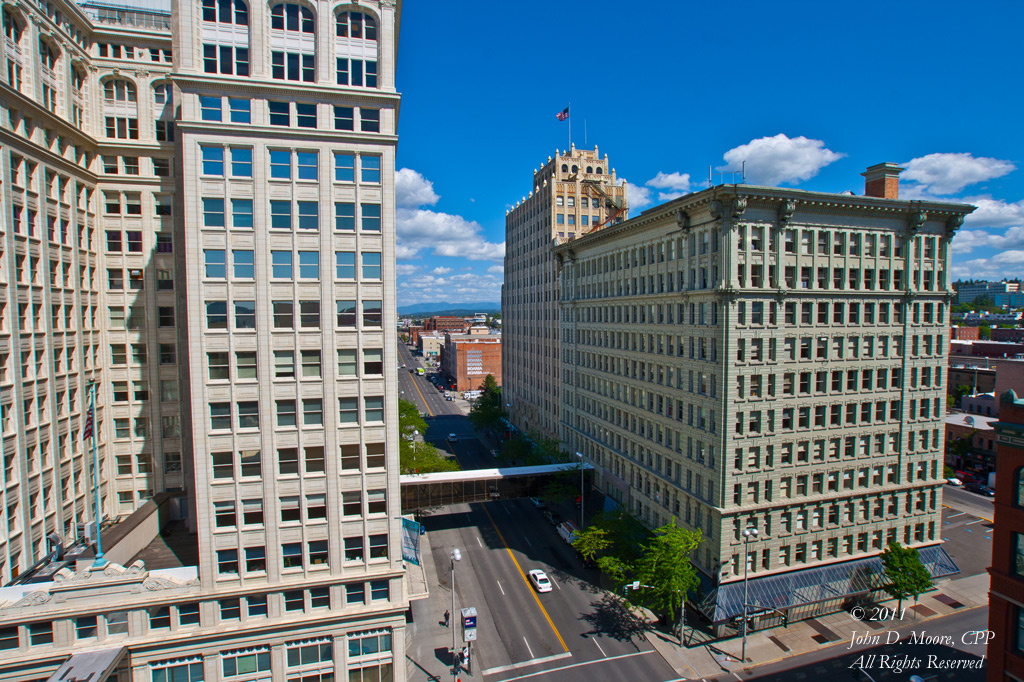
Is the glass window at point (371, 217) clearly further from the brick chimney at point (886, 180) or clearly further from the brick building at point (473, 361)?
the brick building at point (473, 361)

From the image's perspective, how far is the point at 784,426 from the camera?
146ft

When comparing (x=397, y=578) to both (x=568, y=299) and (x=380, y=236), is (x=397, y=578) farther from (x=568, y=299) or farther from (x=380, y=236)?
(x=568, y=299)

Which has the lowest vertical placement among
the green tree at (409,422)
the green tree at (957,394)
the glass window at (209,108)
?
the green tree at (409,422)

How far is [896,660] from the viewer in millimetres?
38594

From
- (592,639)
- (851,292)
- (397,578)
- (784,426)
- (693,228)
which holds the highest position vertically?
(693,228)

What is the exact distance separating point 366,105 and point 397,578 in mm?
29083

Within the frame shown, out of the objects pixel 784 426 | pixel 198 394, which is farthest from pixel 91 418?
pixel 784 426

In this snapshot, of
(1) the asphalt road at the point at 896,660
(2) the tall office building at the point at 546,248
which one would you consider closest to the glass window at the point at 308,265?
(1) the asphalt road at the point at 896,660

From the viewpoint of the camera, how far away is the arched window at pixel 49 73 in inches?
1457

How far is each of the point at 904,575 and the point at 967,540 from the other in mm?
24545

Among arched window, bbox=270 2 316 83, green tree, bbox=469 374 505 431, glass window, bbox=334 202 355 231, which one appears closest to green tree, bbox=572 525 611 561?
glass window, bbox=334 202 355 231

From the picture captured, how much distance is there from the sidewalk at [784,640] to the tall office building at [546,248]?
4182 cm

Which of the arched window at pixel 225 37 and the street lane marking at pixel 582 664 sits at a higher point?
the arched window at pixel 225 37

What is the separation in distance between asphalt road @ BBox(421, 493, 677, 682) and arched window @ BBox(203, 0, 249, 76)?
42755 mm
